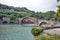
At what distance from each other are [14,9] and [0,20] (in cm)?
1186

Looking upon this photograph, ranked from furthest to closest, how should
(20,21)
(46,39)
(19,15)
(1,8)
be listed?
(1,8), (19,15), (20,21), (46,39)

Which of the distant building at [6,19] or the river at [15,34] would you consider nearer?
the river at [15,34]

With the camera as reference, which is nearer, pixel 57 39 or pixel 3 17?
pixel 57 39

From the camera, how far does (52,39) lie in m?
7.04

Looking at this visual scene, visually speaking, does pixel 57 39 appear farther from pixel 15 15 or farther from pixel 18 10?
pixel 18 10

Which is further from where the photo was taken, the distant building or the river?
the distant building

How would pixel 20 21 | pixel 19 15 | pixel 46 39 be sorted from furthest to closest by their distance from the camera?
pixel 19 15 < pixel 20 21 < pixel 46 39

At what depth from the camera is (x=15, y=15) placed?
59.5 m

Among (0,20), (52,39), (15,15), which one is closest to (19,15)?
(15,15)

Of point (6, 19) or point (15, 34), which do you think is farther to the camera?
point (6, 19)

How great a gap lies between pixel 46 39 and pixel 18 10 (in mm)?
60327

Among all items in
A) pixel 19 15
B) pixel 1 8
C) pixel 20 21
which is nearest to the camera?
pixel 20 21

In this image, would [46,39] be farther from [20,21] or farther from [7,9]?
[7,9]

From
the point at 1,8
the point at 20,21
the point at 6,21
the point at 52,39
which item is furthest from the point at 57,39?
the point at 1,8
